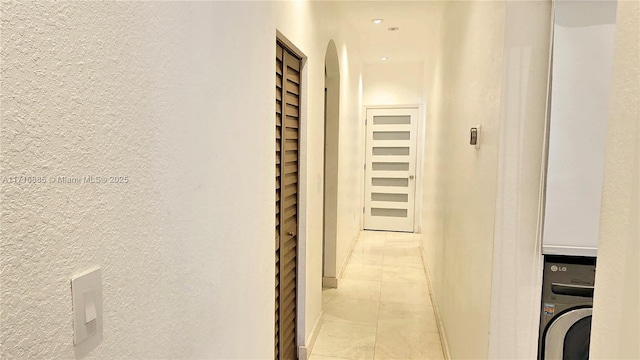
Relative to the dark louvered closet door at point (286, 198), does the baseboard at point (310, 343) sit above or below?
below

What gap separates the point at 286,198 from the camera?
2246 mm

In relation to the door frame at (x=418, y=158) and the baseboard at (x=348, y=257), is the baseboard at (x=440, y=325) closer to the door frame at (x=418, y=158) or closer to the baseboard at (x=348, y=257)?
the baseboard at (x=348, y=257)

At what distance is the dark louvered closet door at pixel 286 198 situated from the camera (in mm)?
2082

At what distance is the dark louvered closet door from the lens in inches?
82.0

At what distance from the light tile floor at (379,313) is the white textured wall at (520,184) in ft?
4.68

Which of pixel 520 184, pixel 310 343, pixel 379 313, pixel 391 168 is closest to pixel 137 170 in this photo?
pixel 520 184

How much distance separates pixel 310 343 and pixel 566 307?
175cm

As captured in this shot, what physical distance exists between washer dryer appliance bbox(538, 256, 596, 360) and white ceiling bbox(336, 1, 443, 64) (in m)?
2.70

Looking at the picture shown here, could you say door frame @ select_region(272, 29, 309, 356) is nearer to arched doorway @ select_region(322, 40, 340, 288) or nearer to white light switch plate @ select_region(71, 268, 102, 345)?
arched doorway @ select_region(322, 40, 340, 288)

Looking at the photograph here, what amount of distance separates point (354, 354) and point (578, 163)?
2012 millimetres

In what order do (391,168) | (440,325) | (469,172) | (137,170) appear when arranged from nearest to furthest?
(137,170) → (469,172) → (440,325) → (391,168)

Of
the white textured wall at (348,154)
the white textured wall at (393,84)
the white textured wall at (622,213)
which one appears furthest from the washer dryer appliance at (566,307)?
the white textured wall at (393,84)

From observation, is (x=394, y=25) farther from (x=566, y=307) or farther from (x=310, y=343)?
(x=566, y=307)

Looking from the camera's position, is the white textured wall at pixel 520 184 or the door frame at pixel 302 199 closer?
the white textured wall at pixel 520 184
